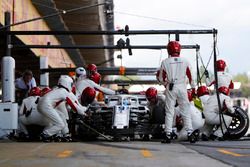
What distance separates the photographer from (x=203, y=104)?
1784 cm

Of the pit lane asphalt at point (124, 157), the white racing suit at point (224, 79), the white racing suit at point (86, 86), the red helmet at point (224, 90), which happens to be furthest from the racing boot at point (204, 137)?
the pit lane asphalt at point (124, 157)

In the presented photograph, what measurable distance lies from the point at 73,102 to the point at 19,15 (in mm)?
11833

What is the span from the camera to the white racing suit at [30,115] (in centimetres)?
1645

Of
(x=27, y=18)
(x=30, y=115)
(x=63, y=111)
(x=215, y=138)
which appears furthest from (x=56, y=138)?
(x=27, y=18)

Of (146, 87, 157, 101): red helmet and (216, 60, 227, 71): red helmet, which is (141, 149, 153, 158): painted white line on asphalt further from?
(216, 60, 227, 71): red helmet

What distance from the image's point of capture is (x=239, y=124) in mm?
17594

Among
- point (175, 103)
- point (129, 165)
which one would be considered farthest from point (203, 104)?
point (129, 165)

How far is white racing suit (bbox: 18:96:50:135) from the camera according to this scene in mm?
16445

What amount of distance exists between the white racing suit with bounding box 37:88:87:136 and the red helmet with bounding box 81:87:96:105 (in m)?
1.41

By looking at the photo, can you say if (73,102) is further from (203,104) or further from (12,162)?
(12,162)

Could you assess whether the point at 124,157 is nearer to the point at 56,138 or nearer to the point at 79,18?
the point at 56,138

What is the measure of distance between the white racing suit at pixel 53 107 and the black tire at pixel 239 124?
4539mm

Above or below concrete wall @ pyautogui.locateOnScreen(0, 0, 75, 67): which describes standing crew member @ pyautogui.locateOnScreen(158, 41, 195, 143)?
below

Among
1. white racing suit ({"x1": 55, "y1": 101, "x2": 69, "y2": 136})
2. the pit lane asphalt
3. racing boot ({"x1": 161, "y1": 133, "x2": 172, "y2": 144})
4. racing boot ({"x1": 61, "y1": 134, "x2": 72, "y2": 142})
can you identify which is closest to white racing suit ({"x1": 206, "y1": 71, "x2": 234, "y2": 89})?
racing boot ({"x1": 161, "y1": 133, "x2": 172, "y2": 144})
